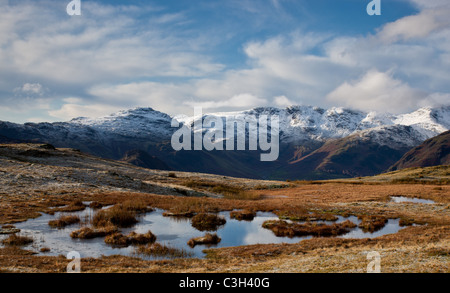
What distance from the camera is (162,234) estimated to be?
28.3 metres

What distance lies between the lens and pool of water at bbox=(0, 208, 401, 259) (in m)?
22.7

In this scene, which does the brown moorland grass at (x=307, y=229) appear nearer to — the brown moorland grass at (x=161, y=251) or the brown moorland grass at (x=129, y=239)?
the brown moorland grass at (x=161, y=251)

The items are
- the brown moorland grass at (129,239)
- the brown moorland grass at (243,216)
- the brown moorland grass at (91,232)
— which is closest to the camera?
the brown moorland grass at (129,239)

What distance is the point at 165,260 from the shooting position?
2023cm

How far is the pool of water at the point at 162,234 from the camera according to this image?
22688mm

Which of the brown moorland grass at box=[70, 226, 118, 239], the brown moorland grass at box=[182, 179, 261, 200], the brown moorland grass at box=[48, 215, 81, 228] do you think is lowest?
the brown moorland grass at box=[182, 179, 261, 200]
